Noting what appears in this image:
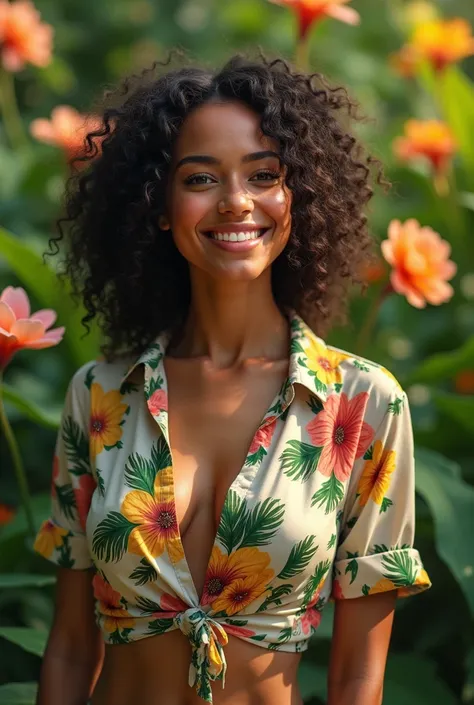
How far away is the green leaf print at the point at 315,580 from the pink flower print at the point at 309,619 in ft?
0.09

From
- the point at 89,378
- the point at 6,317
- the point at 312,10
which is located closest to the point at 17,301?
the point at 6,317

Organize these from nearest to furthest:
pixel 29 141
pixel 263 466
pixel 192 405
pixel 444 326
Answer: pixel 263 466, pixel 192 405, pixel 444 326, pixel 29 141

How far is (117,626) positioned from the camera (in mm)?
1724

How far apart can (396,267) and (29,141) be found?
2.22 m

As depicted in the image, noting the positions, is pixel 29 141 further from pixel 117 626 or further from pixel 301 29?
pixel 117 626

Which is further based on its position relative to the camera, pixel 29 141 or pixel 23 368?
pixel 29 141

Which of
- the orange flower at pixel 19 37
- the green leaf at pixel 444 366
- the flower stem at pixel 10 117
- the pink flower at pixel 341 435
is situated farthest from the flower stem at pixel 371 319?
the flower stem at pixel 10 117

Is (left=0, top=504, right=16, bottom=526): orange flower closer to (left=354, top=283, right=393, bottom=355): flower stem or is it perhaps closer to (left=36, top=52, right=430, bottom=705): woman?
(left=36, top=52, right=430, bottom=705): woman

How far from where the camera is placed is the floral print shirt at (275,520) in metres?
1.63

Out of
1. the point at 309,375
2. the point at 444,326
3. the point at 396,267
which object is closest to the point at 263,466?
the point at 309,375

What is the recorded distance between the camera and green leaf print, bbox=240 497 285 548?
163 cm

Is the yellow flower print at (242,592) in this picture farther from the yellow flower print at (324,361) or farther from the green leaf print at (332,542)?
the yellow flower print at (324,361)

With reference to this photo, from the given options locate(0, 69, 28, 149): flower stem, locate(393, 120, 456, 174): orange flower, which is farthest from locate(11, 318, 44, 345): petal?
locate(0, 69, 28, 149): flower stem

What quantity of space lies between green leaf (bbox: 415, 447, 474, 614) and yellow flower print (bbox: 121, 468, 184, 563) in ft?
2.27
